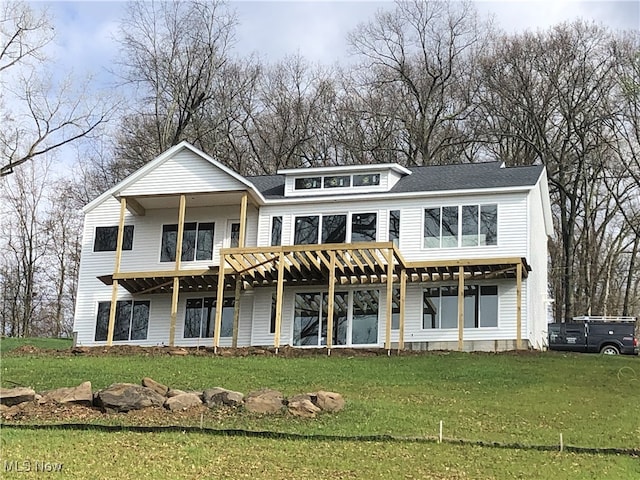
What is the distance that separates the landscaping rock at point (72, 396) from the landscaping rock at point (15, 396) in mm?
216

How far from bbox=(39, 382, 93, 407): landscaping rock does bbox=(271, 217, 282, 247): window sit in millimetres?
13477

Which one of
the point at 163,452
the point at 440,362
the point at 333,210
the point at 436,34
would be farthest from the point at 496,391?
the point at 436,34

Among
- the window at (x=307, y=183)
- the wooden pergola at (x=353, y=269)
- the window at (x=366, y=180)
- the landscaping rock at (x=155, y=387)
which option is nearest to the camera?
the landscaping rock at (x=155, y=387)

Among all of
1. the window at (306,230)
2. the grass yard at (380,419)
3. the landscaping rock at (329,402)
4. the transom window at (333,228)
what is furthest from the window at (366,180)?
the landscaping rock at (329,402)

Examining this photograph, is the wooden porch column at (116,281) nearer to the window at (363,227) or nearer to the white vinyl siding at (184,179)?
the white vinyl siding at (184,179)

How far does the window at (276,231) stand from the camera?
91.7 ft

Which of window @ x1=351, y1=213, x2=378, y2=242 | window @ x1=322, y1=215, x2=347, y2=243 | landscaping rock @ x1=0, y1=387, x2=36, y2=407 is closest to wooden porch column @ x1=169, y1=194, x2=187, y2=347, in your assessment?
window @ x1=322, y1=215, x2=347, y2=243

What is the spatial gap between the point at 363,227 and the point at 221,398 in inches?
521

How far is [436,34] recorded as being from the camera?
4278 centimetres

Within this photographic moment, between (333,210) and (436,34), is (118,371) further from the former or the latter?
(436,34)

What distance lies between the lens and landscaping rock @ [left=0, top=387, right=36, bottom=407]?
47.5 feet

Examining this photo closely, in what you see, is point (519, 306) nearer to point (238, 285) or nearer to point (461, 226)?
point (461, 226)

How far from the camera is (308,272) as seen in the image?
25.7 meters

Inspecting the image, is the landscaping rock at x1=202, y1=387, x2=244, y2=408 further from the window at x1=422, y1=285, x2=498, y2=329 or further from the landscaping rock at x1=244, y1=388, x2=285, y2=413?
the window at x1=422, y1=285, x2=498, y2=329
